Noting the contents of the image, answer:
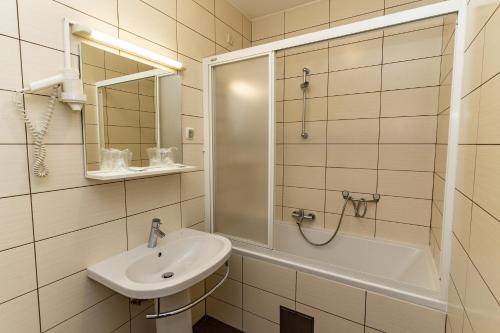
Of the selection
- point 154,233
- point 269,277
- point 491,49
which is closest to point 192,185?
point 154,233

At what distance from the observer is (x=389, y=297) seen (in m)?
1.24

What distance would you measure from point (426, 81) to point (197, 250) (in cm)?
195

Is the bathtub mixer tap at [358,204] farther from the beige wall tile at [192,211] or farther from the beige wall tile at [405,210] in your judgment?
the beige wall tile at [192,211]

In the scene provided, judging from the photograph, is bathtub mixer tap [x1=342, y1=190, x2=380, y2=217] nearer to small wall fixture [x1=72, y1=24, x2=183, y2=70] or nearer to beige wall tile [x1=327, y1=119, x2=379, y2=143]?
beige wall tile [x1=327, y1=119, x2=379, y2=143]

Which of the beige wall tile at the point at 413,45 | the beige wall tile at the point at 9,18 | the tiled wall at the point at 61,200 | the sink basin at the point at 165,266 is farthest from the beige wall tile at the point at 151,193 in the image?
the beige wall tile at the point at 413,45

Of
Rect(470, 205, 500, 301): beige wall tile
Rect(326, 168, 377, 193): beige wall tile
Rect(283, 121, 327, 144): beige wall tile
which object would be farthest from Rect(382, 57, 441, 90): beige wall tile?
Rect(470, 205, 500, 301): beige wall tile

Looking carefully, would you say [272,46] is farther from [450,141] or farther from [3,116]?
[3,116]

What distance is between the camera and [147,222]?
1505mm

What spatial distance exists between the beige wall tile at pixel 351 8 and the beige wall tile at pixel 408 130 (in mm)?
861

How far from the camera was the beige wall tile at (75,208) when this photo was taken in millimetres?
1056

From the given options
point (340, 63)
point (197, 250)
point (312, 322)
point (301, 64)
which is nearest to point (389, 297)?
point (312, 322)

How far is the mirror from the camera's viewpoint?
1.21 m

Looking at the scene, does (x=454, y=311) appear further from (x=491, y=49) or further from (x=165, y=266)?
(x=165, y=266)

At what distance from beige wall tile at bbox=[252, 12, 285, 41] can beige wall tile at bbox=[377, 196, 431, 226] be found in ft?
5.76
